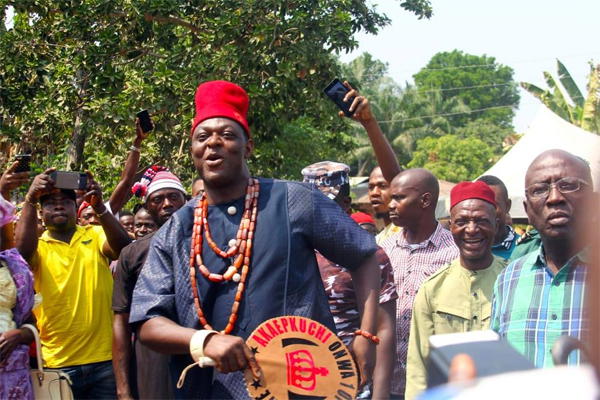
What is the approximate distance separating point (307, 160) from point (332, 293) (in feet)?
49.4

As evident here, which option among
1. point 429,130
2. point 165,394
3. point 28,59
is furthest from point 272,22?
point 429,130

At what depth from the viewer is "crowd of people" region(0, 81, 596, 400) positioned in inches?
137

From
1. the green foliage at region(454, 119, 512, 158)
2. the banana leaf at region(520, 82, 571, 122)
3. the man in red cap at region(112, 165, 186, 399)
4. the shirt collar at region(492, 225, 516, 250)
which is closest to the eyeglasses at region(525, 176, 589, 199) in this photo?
the shirt collar at region(492, 225, 516, 250)

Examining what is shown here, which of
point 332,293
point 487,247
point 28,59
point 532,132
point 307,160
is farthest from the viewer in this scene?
point 307,160

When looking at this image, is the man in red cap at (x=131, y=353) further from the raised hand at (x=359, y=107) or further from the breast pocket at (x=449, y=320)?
the breast pocket at (x=449, y=320)

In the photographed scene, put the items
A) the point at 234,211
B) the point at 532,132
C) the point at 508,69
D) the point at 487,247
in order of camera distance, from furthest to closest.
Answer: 1. the point at 508,69
2. the point at 532,132
3. the point at 487,247
4. the point at 234,211

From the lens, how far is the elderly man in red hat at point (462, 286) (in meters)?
4.58

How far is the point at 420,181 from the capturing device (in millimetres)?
5422

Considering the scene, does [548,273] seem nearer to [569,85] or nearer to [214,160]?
[214,160]

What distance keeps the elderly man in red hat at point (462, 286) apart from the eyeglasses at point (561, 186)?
0.87m

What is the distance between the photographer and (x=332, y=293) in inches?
175

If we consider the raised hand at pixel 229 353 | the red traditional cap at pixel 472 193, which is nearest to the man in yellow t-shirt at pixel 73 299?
the red traditional cap at pixel 472 193

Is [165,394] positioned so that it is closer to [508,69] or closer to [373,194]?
[373,194]

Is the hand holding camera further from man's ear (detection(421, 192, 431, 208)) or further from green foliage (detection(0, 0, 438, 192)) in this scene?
green foliage (detection(0, 0, 438, 192))
